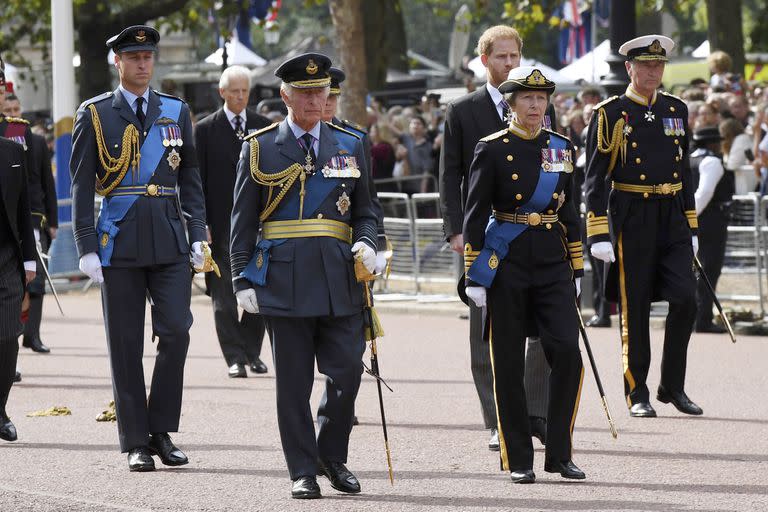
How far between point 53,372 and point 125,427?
14.3ft

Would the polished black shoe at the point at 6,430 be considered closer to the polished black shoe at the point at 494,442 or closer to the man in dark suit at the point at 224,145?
the polished black shoe at the point at 494,442

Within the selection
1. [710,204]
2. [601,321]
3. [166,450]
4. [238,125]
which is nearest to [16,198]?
[166,450]

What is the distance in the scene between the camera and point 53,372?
12.2 meters

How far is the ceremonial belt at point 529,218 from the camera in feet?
24.7

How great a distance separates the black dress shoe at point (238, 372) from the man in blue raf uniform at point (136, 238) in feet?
11.3

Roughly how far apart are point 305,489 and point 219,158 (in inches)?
177

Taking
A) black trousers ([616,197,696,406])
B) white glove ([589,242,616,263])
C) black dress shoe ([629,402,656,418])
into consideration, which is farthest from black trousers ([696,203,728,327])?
white glove ([589,242,616,263])

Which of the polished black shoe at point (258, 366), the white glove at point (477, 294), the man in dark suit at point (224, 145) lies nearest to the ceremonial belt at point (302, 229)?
the white glove at point (477, 294)

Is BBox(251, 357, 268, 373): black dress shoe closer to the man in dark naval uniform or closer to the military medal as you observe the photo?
the man in dark naval uniform

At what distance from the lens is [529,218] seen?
24.8ft

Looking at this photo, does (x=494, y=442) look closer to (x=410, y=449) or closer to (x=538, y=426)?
(x=538, y=426)

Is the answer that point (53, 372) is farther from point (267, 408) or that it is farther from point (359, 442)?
point (359, 442)

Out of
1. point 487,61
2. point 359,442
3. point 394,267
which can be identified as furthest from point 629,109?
point 394,267

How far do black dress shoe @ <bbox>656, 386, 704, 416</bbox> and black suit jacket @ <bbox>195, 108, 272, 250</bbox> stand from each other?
326 centimetres
